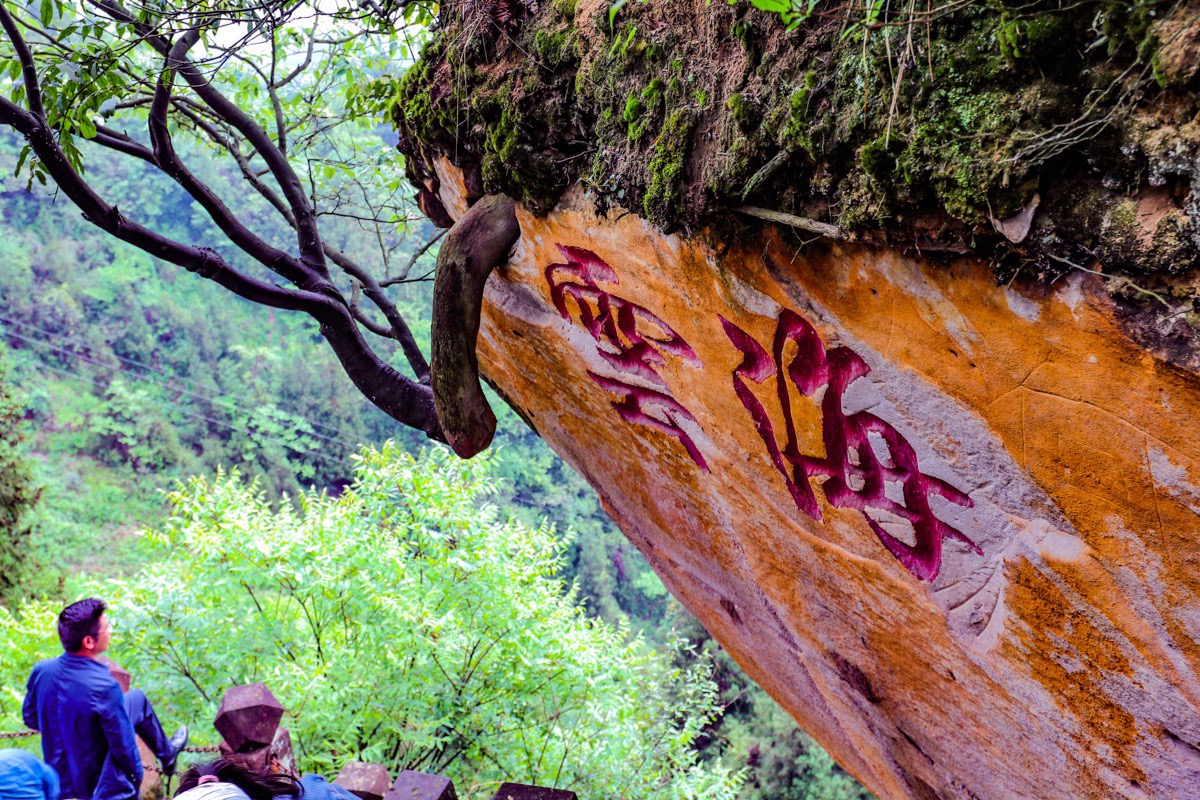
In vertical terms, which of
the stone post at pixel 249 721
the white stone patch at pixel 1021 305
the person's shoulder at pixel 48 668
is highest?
the white stone patch at pixel 1021 305

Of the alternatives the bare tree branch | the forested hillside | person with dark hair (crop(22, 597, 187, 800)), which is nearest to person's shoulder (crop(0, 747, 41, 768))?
person with dark hair (crop(22, 597, 187, 800))

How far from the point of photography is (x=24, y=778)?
7.51ft

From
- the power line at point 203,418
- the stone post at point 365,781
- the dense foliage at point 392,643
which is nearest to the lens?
the stone post at point 365,781

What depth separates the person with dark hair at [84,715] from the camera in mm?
2531

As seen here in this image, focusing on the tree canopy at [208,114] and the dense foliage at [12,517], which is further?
the dense foliage at [12,517]

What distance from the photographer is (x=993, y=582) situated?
130 cm

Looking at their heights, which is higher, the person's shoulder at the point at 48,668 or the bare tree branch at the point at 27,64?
the bare tree branch at the point at 27,64

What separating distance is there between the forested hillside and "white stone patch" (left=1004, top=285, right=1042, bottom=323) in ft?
53.9

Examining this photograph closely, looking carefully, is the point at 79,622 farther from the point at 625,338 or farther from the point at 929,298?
the point at 929,298

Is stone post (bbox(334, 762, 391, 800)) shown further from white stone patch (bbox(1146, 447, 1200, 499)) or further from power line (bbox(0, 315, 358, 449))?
power line (bbox(0, 315, 358, 449))

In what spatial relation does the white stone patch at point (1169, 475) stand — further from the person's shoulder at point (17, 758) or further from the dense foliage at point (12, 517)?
the dense foliage at point (12, 517)

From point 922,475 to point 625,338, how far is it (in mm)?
775

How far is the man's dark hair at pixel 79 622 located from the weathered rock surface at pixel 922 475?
1.67 meters

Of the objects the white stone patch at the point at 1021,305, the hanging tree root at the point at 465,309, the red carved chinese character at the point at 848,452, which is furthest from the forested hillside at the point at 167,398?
the white stone patch at the point at 1021,305
